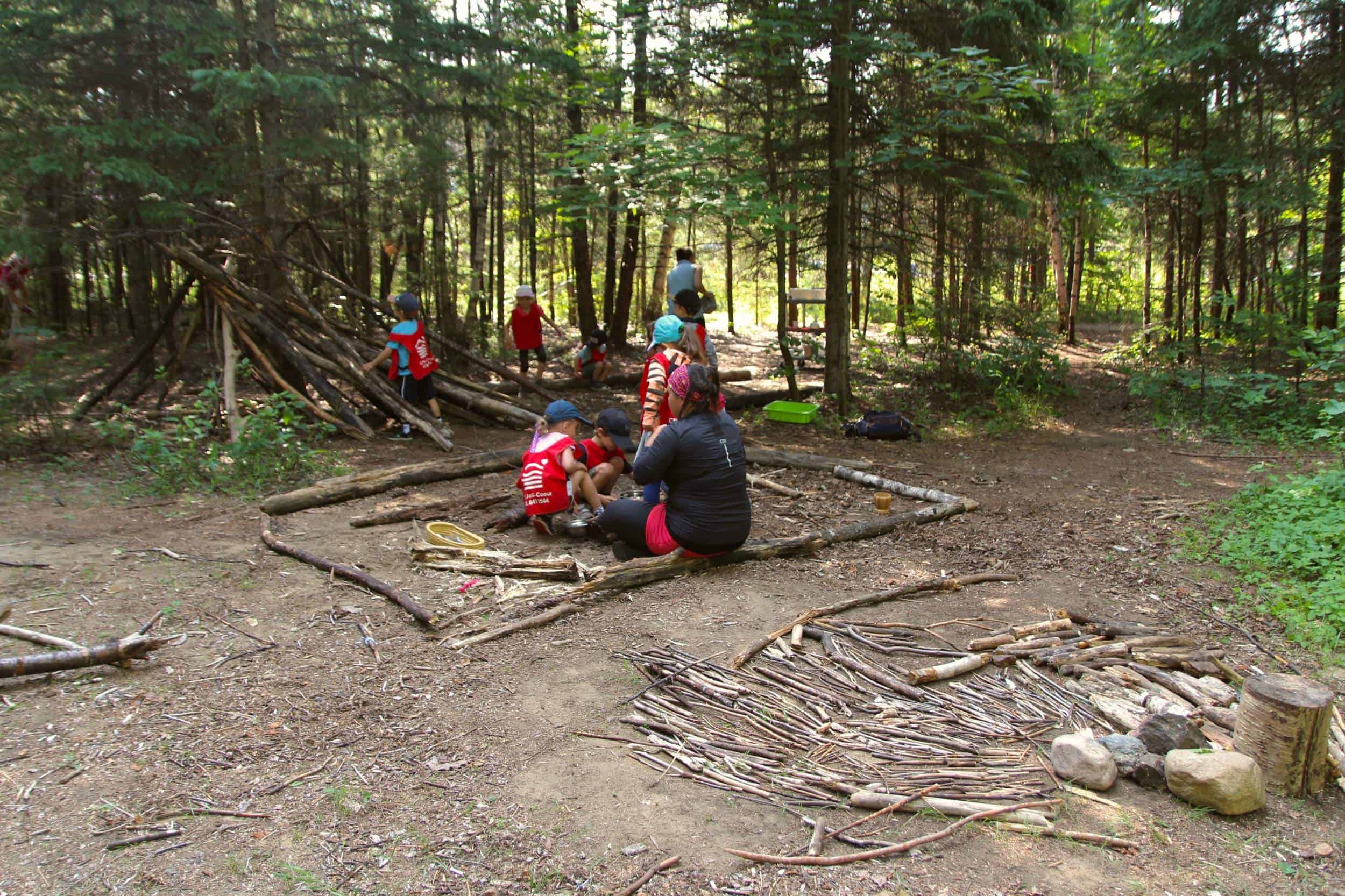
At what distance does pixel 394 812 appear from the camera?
10.6 feet

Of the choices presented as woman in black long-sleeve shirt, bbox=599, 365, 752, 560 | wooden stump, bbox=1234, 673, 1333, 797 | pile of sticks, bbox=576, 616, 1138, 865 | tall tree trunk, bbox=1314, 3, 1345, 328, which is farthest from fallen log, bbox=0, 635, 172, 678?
tall tree trunk, bbox=1314, 3, 1345, 328

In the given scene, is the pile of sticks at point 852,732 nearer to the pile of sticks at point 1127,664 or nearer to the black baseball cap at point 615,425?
the pile of sticks at point 1127,664

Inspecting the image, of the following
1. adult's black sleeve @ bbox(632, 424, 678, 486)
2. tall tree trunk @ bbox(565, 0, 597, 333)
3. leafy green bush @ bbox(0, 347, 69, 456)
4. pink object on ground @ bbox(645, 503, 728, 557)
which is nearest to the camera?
adult's black sleeve @ bbox(632, 424, 678, 486)

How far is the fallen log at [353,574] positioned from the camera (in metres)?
5.03

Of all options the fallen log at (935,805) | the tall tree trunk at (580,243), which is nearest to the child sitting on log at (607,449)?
the fallen log at (935,805)

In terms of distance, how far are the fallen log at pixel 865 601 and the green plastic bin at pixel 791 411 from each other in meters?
5.99

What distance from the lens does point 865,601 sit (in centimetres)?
538

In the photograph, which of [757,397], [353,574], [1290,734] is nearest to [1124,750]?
[1290,734]

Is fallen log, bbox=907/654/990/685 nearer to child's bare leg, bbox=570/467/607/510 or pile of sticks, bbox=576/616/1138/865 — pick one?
pile of sticks, bbox=576/616/1138/865

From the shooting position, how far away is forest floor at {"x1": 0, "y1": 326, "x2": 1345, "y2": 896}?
9.51 feet

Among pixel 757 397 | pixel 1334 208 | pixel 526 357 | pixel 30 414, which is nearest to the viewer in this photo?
pixel 30 414

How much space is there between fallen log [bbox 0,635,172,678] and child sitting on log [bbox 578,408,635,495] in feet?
12.2

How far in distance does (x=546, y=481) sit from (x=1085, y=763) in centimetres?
444

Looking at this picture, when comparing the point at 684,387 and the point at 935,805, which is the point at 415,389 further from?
the point at 935,805
